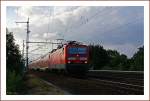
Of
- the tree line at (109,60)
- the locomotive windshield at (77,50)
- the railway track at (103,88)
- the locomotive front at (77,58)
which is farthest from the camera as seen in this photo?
the tree line at (109,60)

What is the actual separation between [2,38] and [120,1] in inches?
176

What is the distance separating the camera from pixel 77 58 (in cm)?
3009

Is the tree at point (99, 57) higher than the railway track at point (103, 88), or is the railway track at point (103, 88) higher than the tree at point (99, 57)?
the tree at point (99, 57)

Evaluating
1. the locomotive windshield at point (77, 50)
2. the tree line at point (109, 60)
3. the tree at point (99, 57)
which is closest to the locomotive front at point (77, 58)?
the locomotive windshield at point (77, 50)

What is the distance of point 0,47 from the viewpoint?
1503cm

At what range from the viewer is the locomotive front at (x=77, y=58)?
29.8m

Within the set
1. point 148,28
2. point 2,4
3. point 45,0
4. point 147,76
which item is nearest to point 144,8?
point 148,28

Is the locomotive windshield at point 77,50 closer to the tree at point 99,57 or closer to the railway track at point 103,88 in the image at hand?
the railway track at point 103,88

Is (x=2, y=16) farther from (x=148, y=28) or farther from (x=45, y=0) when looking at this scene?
(x=148, y=28)

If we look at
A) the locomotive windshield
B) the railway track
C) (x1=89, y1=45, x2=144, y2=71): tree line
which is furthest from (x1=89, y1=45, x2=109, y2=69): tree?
the railway track

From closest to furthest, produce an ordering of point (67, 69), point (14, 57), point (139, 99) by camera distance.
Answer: point (139, 99) < point (14, 57) < point (67, 69)

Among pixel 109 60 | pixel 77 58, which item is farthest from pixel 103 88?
pixel 109 60

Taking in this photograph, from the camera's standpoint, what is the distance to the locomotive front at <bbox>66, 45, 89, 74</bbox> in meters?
29.8

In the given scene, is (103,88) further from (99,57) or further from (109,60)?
(109,60)
